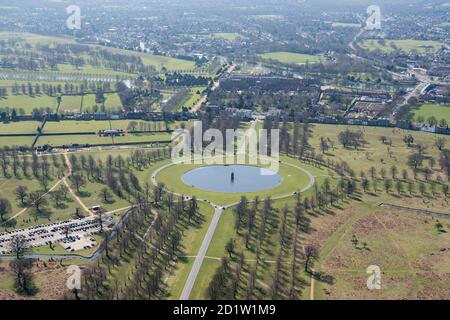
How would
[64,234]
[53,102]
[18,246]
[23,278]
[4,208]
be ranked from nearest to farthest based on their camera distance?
[23,278]
[18,246]
[64,234]
[4,208]
[53,102]

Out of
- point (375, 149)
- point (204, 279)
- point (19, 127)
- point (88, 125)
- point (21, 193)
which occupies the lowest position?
point (204, 279)

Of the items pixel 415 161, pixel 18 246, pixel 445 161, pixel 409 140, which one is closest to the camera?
pixel 18 246

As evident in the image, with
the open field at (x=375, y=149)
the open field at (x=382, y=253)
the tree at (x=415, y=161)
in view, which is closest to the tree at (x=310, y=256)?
the open field at (x=382, y=253)

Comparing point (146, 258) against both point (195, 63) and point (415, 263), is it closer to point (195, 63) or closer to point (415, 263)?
point (415, 263)

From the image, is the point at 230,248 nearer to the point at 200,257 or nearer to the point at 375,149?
the point at 200,257

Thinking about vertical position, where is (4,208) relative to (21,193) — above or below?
below

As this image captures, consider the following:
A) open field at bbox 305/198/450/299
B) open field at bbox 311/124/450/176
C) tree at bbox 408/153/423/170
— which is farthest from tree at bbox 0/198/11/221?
tree at bbox 408/153/423/170

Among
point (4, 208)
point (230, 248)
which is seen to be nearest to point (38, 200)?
point (4, 208)

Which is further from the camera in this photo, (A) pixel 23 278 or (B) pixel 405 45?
(B) pixel 405 45
